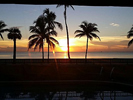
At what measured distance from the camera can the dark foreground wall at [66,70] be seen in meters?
13.5

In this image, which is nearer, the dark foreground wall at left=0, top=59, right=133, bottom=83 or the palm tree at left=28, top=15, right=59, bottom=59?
the dark foreground wall at left=0, top=59, right=133, bottom=83

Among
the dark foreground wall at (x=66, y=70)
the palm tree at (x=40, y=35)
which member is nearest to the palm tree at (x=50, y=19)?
the palm tree at (x=40, y=35)

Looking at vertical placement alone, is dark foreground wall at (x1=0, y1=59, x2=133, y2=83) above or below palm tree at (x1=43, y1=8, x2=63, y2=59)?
below

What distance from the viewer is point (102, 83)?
39.9ft

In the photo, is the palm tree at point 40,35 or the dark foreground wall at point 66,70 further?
the palm tree at point 40,35

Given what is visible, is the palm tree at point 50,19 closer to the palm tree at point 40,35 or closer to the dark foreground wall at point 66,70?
the palm tree at point 40,35

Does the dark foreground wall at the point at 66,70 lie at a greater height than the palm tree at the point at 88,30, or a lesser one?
lesser

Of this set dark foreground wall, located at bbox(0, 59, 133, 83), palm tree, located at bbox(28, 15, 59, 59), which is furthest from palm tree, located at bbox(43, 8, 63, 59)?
dark foreground wall, located at bbox(0, 59, 133, 83)

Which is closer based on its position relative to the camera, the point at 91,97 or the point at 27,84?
the point at 91,97

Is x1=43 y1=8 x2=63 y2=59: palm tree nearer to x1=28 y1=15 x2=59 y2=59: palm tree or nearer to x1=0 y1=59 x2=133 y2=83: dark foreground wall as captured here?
x1=28 y1=15 x2=59 y2=59: palm tree

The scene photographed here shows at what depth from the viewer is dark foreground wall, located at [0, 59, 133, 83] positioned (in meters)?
13.5
